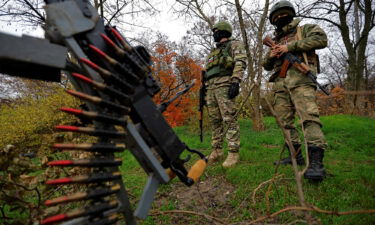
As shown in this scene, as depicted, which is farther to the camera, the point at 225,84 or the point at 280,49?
the point at 225,84

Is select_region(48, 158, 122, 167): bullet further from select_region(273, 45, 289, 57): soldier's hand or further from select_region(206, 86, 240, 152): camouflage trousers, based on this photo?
select_region(273, 45, 289, 57): soldier's hand

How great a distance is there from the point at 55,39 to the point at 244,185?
2528 mm

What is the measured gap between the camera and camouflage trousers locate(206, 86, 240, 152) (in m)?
3.69

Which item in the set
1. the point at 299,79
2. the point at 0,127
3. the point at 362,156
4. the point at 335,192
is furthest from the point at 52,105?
the point at 362,156

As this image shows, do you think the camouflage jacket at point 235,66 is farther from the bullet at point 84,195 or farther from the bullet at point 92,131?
the bullet at point 84,195

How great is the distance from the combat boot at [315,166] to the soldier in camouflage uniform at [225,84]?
130 cm

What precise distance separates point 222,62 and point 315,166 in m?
2.38

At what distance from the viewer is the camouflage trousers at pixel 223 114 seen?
3.69 meters

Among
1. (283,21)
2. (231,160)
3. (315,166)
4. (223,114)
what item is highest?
(283,21)

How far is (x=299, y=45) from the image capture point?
2.95 m

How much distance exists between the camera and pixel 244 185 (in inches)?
103

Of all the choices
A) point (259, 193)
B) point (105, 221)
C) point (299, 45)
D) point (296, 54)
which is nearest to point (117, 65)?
point (105, 221)

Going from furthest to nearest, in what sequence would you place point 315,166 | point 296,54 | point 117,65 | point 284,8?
point 284,8 < point 296,54 < point 315,166 < point 117,65

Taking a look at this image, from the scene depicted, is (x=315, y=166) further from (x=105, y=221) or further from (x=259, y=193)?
(x=105, y=221)
